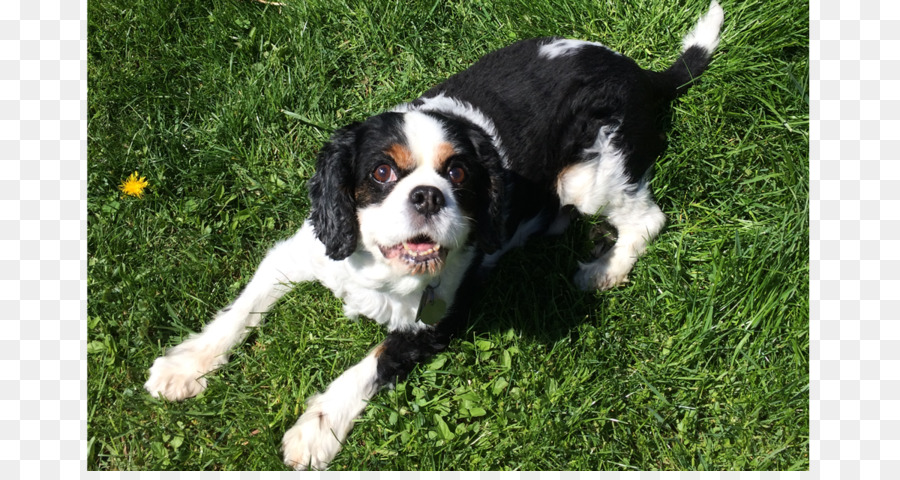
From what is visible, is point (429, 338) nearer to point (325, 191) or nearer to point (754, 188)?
point (325, 191)

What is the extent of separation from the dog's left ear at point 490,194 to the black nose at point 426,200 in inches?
16.9

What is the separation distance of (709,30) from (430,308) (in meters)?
2.40

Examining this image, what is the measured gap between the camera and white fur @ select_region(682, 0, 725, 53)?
4207 mm

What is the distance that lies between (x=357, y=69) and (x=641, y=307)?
7.67 feet

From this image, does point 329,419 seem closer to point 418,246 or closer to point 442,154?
point 418,246

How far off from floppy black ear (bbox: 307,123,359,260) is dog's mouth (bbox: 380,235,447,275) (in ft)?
0.62

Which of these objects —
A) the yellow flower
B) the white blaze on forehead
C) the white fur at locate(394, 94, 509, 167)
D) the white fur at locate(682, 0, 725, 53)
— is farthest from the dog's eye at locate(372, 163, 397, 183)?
the white fur at locate(682, 0, 725, 53)

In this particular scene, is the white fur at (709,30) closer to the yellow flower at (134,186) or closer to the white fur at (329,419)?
the white fur at (329,419)

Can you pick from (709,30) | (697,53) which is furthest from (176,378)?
(709,30)

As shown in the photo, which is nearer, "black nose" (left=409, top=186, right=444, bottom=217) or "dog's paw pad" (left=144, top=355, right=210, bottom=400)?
"black nose" (left=409, top=186, right=444, bottom=217)

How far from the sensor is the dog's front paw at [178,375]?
346 centimetres

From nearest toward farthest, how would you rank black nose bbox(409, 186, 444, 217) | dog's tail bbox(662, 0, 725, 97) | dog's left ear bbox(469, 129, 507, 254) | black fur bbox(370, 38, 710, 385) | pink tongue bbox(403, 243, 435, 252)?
black nose bbox(409, 186, 444, 217), pink tongue bbox(403, 243, 435, 252), dog's left ear bbox(469, 129, 507, 254), black fur bbox(370, 38, 710, 385), dog's tail bbox(662, 0, 725, 97)

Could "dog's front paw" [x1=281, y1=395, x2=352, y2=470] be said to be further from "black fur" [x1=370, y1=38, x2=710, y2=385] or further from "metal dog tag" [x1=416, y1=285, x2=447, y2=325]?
"metal dog tag" [x1=416, y1=285, x2=447, y2=325]

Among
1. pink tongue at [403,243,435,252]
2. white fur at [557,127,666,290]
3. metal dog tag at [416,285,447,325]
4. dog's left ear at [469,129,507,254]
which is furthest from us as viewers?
white fur at [557,127,666,290]
